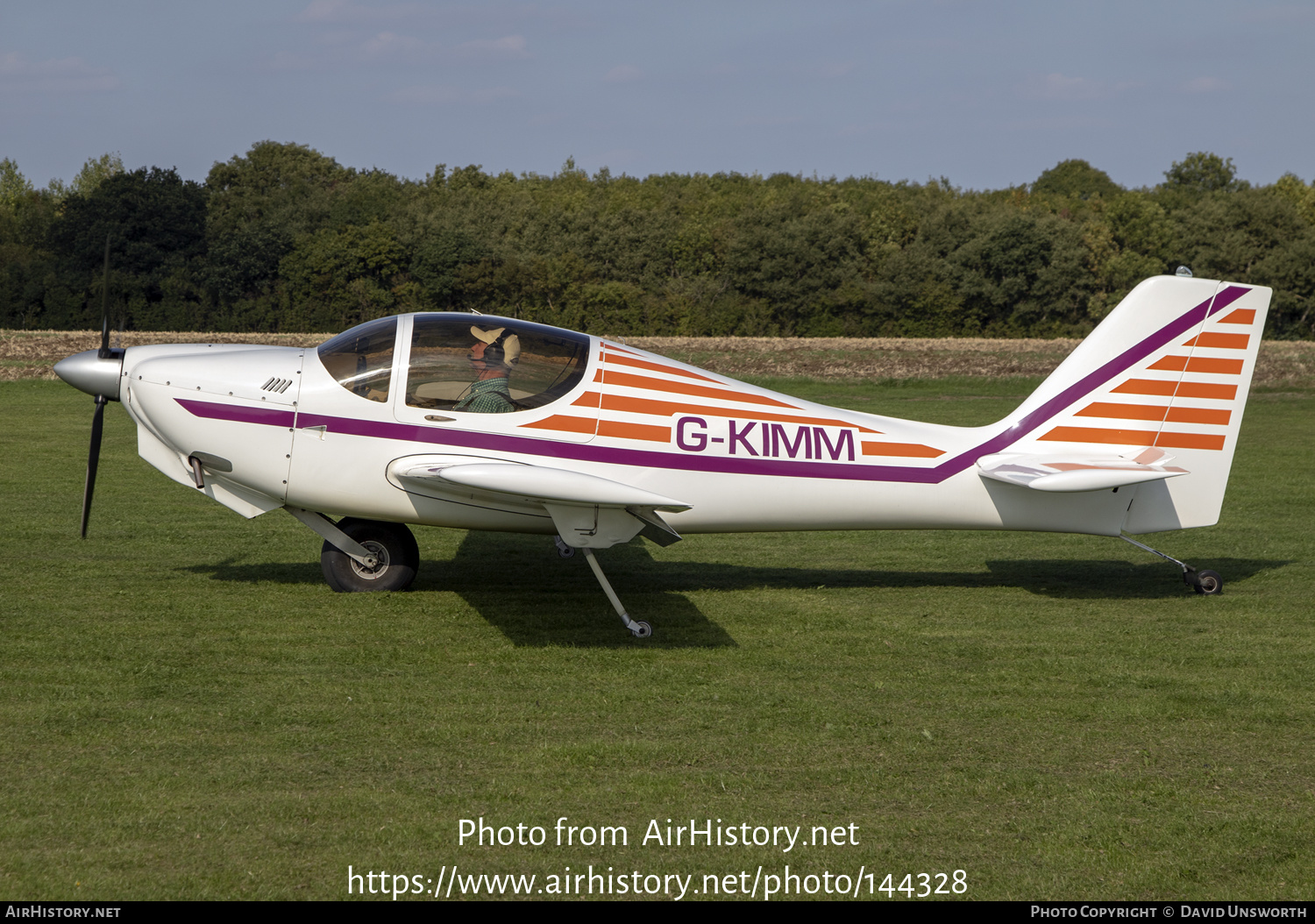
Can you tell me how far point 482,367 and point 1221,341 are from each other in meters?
6.03

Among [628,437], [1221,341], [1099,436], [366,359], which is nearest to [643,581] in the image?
[628,437]

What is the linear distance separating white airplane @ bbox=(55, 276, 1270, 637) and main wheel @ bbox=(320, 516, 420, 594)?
16 millimetres

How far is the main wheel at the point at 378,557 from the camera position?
849 centimetres

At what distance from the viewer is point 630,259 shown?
233ft

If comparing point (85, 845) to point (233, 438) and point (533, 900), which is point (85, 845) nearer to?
point (533, 900)

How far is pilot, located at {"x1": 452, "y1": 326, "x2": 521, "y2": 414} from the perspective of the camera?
25.7 ft

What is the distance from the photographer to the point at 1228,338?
8.78 metres

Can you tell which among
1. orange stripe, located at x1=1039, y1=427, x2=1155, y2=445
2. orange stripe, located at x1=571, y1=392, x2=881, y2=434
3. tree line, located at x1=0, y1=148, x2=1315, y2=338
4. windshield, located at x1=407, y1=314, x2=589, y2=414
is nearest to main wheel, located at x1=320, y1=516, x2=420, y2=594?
windshield, located at x1=407, y1=314, x2=589, y2=414

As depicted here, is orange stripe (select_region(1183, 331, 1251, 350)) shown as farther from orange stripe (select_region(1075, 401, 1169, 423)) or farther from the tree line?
the tree line

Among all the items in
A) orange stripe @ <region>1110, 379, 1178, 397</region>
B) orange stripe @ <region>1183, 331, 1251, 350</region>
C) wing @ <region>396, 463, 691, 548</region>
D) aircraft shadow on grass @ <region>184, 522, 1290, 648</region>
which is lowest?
aircraft shadow on grass @ <region>184, 522, 1290, 648</region>

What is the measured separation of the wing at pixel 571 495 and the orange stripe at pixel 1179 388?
4.14m

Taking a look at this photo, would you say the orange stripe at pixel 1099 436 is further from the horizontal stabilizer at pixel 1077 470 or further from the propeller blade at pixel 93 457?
the propeller blade at pixel 93 457

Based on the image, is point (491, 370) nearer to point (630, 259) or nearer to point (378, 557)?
point (378, 557)
